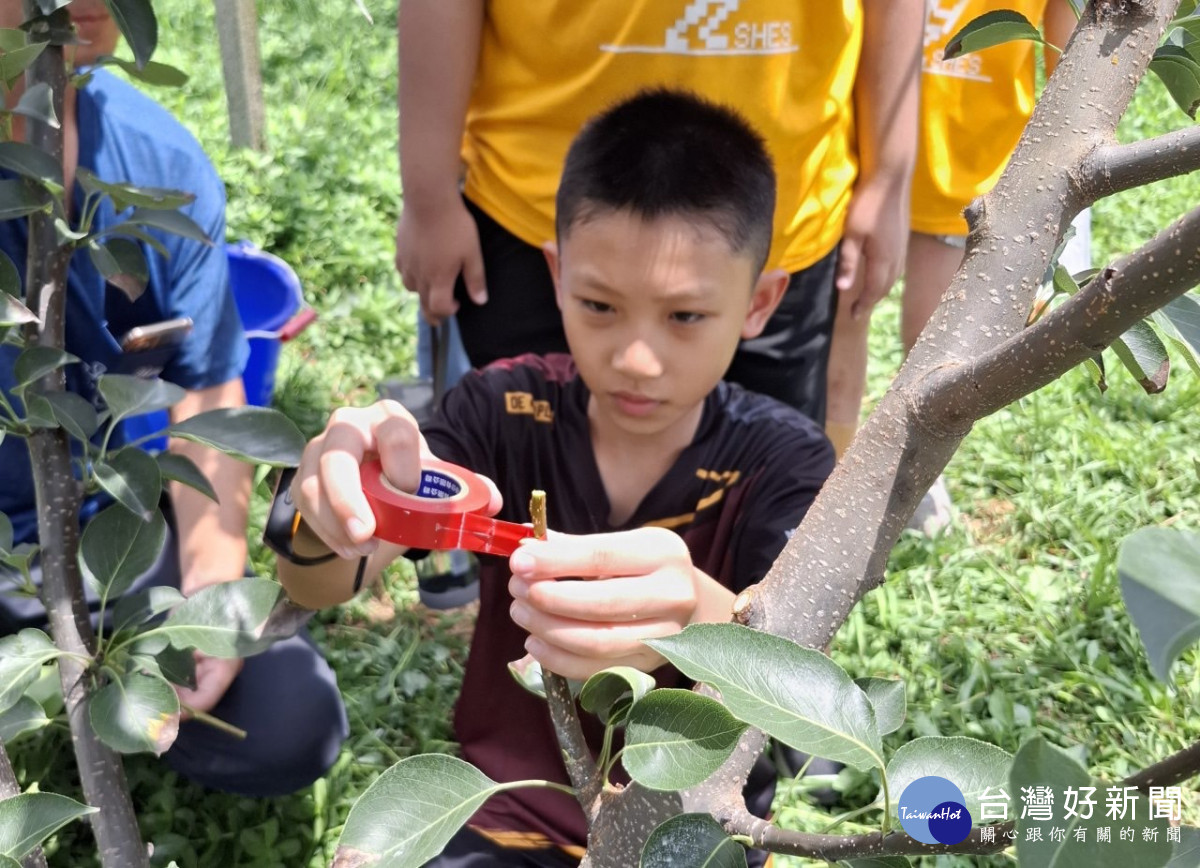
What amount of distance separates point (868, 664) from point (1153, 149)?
1410 millimetres

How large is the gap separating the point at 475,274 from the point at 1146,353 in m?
1.05

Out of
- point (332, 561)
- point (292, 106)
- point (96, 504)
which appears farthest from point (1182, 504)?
point (292, 106)

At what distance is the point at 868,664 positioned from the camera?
5.88 ft

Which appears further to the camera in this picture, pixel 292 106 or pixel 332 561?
pixel 292 106

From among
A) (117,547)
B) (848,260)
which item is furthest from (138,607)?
(848,260)

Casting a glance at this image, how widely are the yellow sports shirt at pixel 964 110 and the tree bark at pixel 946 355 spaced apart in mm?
1475

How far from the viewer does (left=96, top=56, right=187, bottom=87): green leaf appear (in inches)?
31.4

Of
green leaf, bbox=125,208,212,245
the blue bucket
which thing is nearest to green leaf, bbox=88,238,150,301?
green leaf, bbox=125,208,212,245

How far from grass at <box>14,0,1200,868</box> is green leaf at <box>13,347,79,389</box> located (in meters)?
0.84

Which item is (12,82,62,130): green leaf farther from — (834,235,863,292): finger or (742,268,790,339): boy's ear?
(834,235,863,292): finger

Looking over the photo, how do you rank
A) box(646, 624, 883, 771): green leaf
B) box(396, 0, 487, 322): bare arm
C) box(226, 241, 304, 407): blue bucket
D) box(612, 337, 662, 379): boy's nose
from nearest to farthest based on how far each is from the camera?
box(646, 624, 883, 771): green leaf → box(612, 337, 662, 379): boy's nose → box(396, 0, 487, 322): bare arm → box(226, 241, 304, 407): blue bucket

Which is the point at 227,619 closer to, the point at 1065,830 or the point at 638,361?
the point at 638,361

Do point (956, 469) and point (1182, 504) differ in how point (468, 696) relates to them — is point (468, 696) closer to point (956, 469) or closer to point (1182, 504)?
point (956, 469)

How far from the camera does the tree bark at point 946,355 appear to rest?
0.53 meters
